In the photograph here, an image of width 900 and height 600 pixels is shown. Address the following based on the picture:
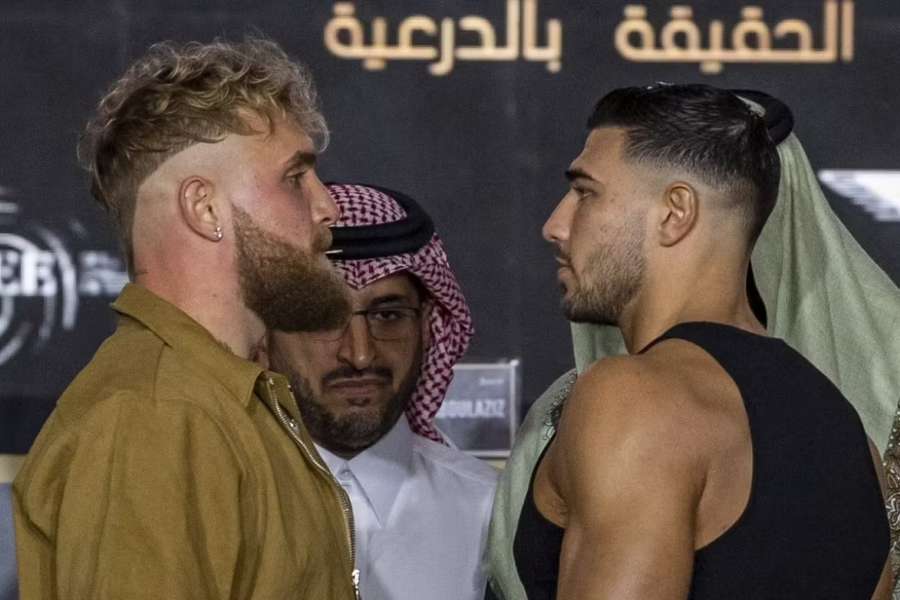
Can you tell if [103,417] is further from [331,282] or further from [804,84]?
[804,84]

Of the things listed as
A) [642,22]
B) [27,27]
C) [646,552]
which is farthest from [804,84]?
[646,552]

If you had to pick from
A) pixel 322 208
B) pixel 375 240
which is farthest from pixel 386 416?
pixel 322 208

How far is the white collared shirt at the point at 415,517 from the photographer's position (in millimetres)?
3062

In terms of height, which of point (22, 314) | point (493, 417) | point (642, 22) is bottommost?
point (493, 417)

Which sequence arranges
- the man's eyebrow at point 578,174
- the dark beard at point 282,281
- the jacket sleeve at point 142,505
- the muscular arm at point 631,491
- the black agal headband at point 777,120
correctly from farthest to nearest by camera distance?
1. the black agal headband at point 777,120
2. the man's eyebrow at point 578,174
3. the dark beard at point 282,281
4. the muscular arm at point 631,491
5. the jacket sleeve at point 142,505

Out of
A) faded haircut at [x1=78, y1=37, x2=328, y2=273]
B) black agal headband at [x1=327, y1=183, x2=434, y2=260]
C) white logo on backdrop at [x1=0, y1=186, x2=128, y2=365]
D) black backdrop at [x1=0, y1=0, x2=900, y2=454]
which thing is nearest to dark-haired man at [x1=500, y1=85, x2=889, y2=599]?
faded haircut at [x1=78, y1=37, x2=328, y2=273]

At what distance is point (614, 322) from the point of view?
2.28m

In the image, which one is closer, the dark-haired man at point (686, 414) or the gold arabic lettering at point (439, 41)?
the dark-haired man at point (686, 414)

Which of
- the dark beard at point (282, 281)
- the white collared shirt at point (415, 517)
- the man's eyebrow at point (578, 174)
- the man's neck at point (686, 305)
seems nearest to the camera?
the dark beard at point (282, 281)

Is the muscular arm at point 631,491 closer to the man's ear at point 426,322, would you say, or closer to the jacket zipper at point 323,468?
the jacket zipper at point 323,468

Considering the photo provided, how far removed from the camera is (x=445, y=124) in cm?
389

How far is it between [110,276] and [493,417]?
2.82 feet

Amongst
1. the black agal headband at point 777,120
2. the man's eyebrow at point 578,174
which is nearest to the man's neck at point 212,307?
the man's eyebrow at point 578,174

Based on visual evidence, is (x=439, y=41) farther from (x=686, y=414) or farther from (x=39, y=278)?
(x=686, y=414)
